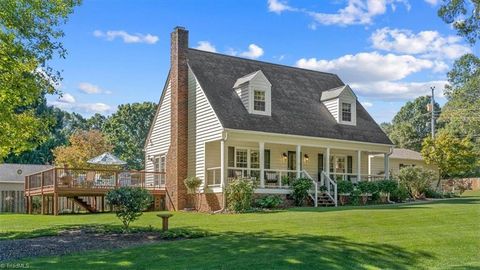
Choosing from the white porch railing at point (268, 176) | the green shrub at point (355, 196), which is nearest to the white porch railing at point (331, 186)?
the green shrub at point (355, 196)

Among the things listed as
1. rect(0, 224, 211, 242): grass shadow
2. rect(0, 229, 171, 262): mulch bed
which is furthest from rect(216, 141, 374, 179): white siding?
rect(0, 229, 171, 262): mulch bed

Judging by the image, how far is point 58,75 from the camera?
15.6 m

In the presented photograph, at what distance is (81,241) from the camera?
12.4 metres

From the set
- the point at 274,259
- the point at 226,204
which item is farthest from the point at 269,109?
the point at 274,259

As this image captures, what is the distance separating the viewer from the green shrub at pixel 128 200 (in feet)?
45.4

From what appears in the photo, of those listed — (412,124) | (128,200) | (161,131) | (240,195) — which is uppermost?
(412,124)

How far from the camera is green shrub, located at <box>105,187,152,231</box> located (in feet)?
45.4

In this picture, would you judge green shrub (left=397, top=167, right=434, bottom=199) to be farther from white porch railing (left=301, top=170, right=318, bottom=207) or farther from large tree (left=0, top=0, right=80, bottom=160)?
large tree (left=0, top=0, right=80, bottom=160)

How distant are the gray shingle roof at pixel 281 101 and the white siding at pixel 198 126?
0.39 meters

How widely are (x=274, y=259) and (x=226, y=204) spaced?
11950 mm

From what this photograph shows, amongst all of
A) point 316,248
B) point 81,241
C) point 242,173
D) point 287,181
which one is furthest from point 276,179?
point 316,248

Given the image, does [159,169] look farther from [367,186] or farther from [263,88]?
[367,186]

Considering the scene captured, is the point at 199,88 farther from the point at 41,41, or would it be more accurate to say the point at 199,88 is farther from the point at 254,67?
the point at 41,41

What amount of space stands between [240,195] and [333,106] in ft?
29.7
